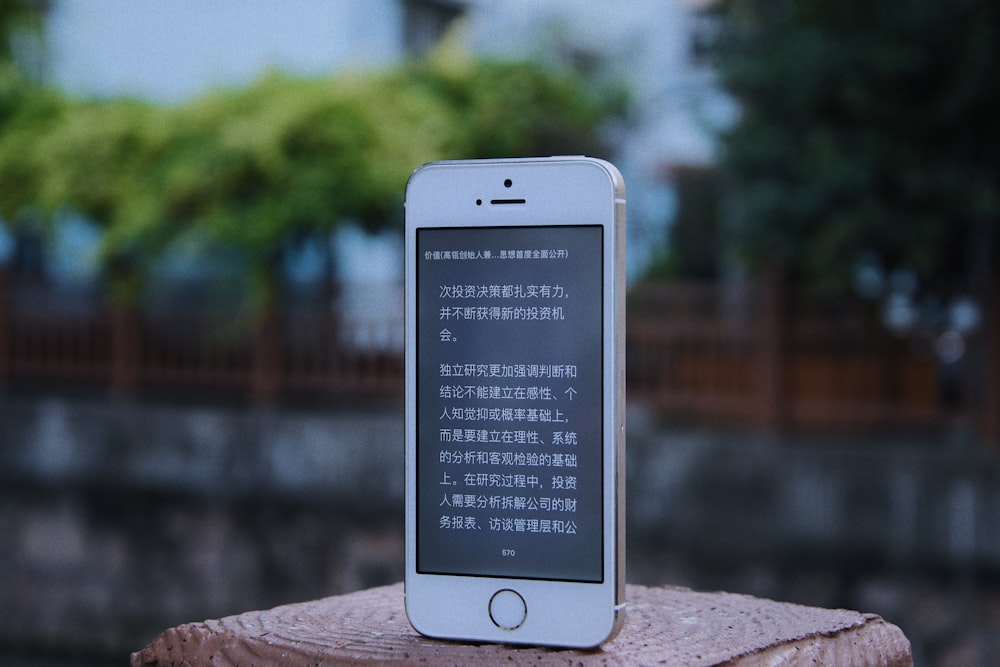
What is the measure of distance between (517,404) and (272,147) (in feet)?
26.2

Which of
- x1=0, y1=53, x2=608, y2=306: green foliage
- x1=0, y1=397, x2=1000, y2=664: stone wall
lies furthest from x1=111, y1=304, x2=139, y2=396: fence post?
x1=0, y1=53, x2=608, y2=306: green foliage

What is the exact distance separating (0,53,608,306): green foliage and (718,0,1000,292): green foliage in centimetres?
296

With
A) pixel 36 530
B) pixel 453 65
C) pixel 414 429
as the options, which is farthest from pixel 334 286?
pixel 414 429

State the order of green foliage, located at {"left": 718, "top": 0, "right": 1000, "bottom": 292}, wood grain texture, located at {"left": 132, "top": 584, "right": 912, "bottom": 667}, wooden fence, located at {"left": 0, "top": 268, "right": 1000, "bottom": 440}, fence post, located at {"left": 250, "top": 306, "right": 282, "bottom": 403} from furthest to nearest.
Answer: fence post, located at {"left": 250, "top": 306, "right": 282, "bottom": 403} < wooden fence, located at {"left": 0, "top": 268, "right": 1000, "bottom": 440} < green foliage, located at {"left": 718, "top": 0, "right": 1000, "bottom": 292} < wood grain texture, located at {"left": 132, "top": 584, "right": 912, "bottom": 667}

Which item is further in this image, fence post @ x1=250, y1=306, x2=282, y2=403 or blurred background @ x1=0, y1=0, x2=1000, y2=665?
fence post @ x1=250, y1=306, x2=282, y2=403

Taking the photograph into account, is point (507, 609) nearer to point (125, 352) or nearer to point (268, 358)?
point (268, 358)

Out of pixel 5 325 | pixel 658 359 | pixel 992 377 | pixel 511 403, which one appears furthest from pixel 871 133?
pixel 5 325

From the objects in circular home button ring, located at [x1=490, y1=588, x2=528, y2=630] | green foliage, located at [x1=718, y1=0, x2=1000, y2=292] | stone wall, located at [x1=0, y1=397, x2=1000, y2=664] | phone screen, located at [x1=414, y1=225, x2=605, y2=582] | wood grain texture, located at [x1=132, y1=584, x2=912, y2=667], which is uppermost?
green foliage, located at [x1=718, y1=0, x2=1000, y2=292]

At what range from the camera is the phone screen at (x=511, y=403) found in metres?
1.50

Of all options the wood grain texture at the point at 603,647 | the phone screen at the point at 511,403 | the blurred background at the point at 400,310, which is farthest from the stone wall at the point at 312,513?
the phone screen at the point at 511,403

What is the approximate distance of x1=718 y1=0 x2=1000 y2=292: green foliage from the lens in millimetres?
6551

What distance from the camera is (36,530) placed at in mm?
9594

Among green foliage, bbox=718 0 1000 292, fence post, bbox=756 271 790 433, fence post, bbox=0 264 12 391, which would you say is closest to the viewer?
green foliage, bbox=718 0 1000 292

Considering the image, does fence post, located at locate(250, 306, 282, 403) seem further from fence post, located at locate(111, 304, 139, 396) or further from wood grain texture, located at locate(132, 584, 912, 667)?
wood grain texture, located at locate(132, 584, 912, 667)
